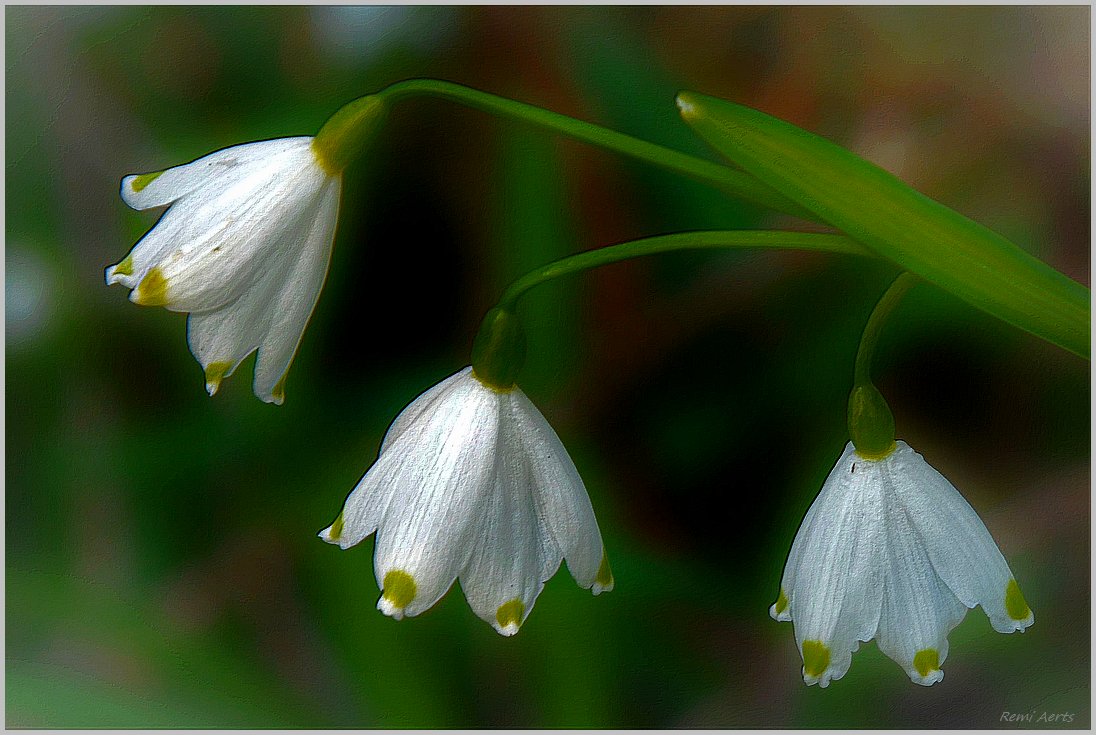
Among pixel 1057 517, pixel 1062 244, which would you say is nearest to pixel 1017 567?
pixel 1057 517

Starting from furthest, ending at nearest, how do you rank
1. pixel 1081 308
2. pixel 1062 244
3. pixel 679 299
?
1. pixel 679 299
2. pixel 1062 244
3. pixel 1081 308

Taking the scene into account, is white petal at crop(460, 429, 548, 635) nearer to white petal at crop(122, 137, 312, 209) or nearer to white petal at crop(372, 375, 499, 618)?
white petal at crop(372, 375, 499, 618)

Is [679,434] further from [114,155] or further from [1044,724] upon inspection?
[114,155]

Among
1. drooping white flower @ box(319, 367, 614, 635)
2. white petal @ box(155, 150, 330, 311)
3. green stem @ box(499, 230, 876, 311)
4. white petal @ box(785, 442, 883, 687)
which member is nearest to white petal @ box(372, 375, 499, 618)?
drooping white flower @ box(319, 367, 614, 635)

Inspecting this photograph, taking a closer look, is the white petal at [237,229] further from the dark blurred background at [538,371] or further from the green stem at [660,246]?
the dark blurred background at [538,371]

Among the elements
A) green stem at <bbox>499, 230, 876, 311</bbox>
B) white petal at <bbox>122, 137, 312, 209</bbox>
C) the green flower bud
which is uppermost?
white petal at <bbox>122, 137, 312, 209</bbox>

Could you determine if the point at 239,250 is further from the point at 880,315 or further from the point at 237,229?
the point at 880,315

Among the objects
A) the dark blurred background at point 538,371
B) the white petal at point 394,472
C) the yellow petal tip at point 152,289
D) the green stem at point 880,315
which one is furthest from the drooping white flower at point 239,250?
the green stem at point 880,315
